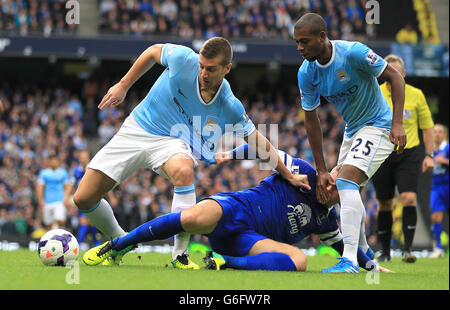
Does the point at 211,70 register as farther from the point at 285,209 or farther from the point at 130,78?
the point at 285,209

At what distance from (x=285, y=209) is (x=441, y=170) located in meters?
6.59

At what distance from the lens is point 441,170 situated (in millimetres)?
11680

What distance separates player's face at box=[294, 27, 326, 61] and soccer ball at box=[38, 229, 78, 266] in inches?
100

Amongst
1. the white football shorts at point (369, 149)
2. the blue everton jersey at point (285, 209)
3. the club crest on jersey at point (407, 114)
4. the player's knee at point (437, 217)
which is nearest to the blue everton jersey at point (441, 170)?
the player's knee at point (437, 217)

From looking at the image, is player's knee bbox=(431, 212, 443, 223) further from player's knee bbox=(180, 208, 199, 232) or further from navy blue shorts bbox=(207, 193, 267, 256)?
player's knee bbox=(180, 208, 199, 232)

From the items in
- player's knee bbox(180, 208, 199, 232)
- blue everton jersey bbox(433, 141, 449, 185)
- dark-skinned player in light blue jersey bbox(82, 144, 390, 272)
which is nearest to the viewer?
player's knee bbox(180, 208, 199, 232)

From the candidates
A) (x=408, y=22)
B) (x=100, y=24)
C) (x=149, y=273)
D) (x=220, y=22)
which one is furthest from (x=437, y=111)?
(x=149, y=273)

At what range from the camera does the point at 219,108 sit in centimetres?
620

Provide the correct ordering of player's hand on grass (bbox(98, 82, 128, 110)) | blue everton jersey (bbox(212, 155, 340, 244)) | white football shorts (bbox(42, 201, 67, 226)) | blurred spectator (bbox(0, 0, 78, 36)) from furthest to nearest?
blurred spectator (bbox(0, 0, 78, 36)) < white football shorts (bbox(42, 201, 67, 226)) < player's hand on grass (bbox(98, 82, 128, 110)) < blue everton jersey (bbox(212, 155, 340, 244))

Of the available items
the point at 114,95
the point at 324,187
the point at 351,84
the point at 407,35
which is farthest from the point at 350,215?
the point at 407,35

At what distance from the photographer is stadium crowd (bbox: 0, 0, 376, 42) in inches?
807

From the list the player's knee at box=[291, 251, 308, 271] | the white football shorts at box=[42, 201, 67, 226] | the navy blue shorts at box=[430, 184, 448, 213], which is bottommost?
the white football shorts at box=[42, 201, 67, 226]

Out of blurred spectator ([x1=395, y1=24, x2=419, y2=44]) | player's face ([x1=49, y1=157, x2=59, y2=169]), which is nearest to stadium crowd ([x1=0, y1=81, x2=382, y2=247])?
player's face ([x1=49, y1=157, x2=59, y2=169])

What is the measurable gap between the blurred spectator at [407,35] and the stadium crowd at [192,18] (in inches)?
31.6
